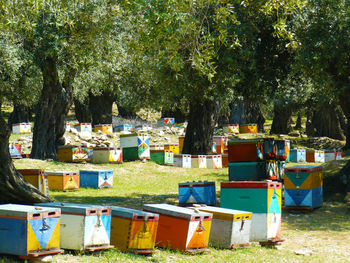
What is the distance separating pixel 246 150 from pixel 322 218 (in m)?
3.70

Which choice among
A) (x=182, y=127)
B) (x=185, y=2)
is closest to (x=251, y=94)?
(x=185, y=2)

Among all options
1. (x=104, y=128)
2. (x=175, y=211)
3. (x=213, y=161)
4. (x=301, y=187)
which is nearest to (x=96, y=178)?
(x=301, y=187)

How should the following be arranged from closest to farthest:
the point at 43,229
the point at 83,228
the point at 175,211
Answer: the point at 43,229 < the point at 83,228 < the point at 175,211

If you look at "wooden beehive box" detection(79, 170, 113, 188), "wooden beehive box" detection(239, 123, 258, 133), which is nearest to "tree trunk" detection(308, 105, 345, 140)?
"wooden beehive box" detection(239, 123, 258, 133)

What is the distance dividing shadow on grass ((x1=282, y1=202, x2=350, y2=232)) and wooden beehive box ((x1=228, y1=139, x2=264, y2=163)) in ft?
7.91

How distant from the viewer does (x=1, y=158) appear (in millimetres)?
10062

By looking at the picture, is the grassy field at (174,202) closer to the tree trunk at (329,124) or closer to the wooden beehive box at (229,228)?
the wooden beehive box at (229,228)

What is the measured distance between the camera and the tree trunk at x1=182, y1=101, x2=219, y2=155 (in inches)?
1120

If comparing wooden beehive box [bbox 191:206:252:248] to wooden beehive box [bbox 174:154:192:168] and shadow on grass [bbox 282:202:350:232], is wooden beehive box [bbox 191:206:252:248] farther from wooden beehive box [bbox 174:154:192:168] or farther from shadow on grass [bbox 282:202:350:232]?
wooden beehive box [bbox 174:154:192:168]

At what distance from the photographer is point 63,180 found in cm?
1828

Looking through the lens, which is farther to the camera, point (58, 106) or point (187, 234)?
point (58, 106)

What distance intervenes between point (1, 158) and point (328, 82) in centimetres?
1045

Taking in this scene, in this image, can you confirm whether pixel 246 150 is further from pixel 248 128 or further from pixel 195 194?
pixel 248 128

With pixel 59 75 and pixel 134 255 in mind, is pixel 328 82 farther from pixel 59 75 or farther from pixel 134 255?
pixel 59 75
